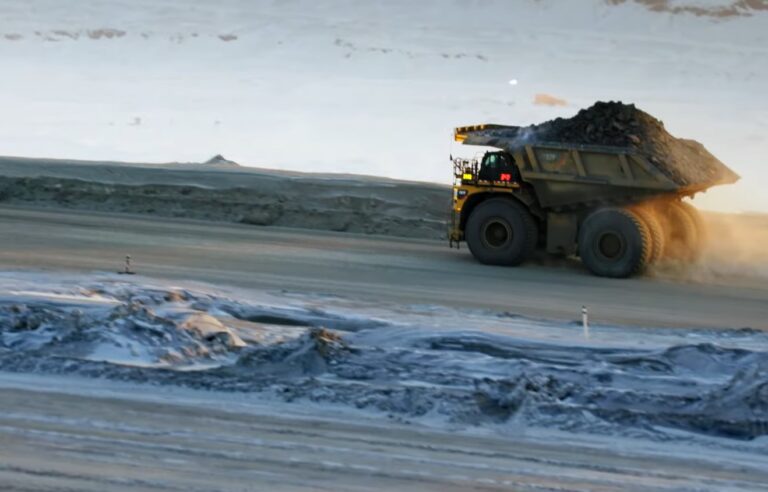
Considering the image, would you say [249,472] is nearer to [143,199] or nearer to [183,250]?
[183,250]

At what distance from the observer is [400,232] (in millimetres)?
29516

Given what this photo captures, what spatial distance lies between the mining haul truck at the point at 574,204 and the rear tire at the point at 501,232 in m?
0.02

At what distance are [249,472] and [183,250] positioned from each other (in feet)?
42.5

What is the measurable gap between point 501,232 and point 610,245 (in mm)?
1833

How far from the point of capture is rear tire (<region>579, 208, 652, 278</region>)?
18.1 metres

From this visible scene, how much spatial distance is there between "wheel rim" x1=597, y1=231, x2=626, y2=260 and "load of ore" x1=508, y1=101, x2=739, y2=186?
3.96ft

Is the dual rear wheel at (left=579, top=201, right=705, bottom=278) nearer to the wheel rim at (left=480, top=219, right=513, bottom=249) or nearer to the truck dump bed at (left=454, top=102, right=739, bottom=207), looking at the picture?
the truck dump bed at (left=454, top=102, right=739, bottom=207)

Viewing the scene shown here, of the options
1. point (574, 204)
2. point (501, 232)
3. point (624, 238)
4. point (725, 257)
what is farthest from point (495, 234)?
point (725, 257)

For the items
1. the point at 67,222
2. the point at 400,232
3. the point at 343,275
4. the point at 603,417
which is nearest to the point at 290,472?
the point at 603,417

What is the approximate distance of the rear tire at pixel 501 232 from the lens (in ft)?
62.4

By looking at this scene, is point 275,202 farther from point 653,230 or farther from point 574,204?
point 653,230

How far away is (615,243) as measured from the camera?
1833 centimetres

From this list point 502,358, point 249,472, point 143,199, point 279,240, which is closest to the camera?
point 249,472

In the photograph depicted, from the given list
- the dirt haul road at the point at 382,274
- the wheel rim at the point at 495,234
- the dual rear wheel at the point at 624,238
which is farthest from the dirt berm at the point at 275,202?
the dual rear wheel at the point at 624,238
